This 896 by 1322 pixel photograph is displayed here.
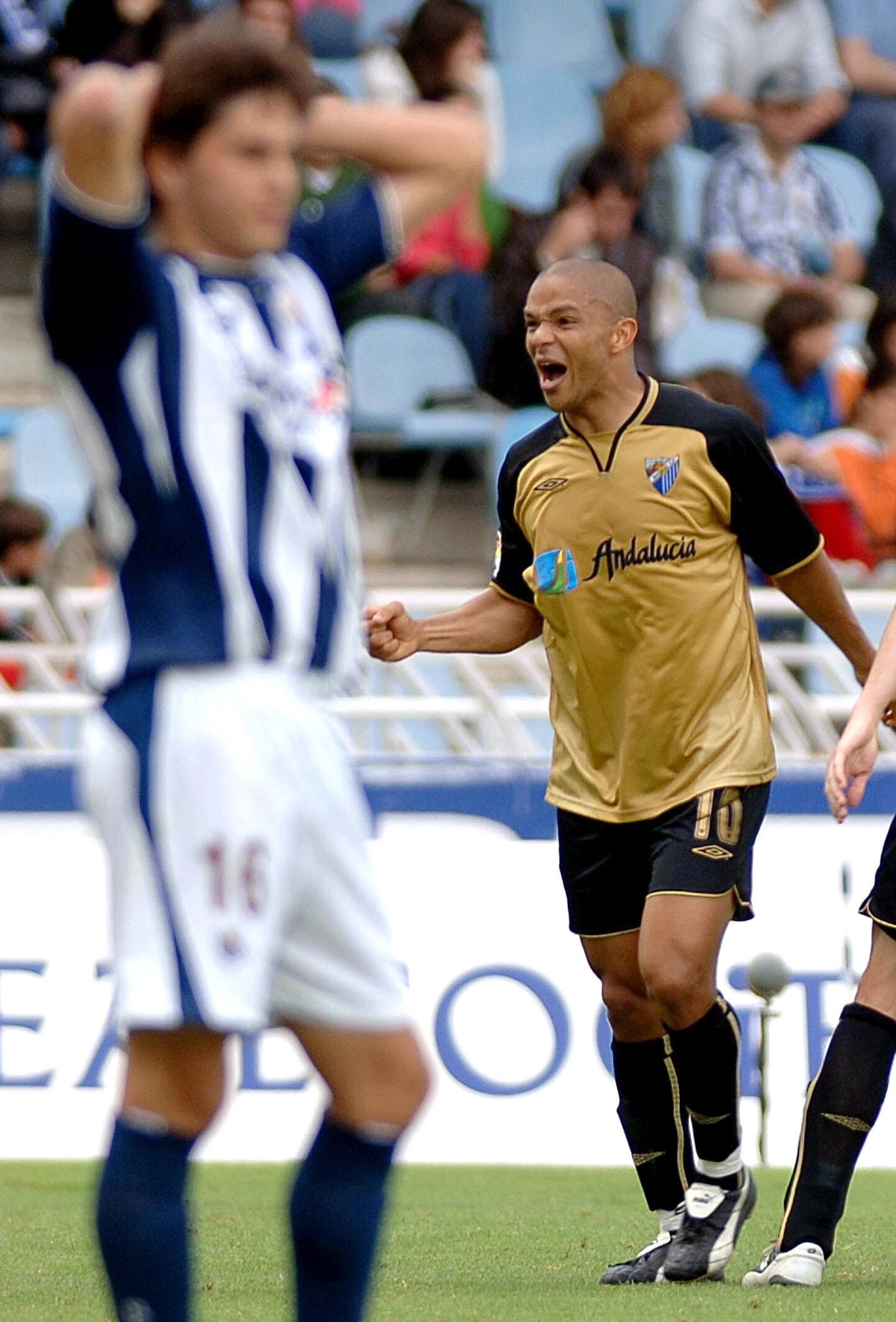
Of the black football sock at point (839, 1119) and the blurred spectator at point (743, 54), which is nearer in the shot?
the black football sock at point (839, 1119)

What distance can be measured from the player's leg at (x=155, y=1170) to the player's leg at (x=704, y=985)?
2085 millimetres

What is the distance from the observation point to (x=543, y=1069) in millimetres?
7750

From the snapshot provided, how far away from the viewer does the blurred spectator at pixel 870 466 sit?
Result: 10.6 metres

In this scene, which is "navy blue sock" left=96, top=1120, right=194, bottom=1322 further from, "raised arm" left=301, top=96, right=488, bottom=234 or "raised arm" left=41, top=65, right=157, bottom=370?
"raised arm" left=301, top=96, right=488, bottom=234

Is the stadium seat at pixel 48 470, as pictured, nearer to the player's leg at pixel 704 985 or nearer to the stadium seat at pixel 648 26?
the stadium seat at pixel 648 26

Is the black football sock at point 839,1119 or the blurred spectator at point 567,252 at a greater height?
the black football sock at point 839,1119

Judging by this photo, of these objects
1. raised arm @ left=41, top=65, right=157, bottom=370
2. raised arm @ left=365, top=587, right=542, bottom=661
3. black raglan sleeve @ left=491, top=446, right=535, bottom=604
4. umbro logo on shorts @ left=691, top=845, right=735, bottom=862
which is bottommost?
umbro logo on shorts @ left=691, top=845, right=735, bottom=862

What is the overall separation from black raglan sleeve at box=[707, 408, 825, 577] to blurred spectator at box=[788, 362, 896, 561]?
202 inches

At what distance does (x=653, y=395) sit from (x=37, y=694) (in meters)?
4.06

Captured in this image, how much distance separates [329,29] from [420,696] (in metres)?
6.08

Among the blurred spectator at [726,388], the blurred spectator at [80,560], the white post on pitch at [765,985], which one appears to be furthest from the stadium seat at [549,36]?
the white post on pitch at [765,985]

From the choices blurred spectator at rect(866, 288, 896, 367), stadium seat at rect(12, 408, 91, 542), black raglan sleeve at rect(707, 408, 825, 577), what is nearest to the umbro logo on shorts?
black raglan sleeve at rect(707, 408, 825, 577)

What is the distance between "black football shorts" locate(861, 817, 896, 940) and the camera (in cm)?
496

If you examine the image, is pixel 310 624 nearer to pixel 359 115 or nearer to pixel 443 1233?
pixel 359 115
